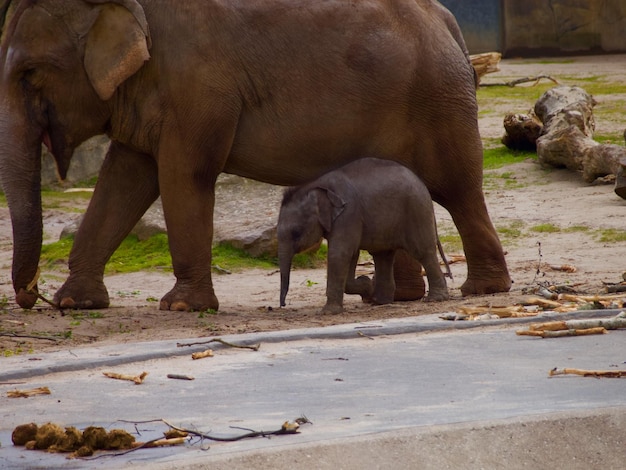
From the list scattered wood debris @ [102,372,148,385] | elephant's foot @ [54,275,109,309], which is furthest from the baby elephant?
scattered wood debris @ [102,372,148,385]

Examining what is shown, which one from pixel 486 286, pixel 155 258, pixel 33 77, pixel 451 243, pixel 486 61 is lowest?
pixel 451 243

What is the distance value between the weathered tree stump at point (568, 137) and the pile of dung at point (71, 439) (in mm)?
7963

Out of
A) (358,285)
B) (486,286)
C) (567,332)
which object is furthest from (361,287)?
(567,332)

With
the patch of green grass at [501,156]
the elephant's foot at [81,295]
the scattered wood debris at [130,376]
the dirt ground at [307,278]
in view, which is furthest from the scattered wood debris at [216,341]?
the patch of green grass at [501,156]

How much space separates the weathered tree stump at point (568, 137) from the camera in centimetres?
1287

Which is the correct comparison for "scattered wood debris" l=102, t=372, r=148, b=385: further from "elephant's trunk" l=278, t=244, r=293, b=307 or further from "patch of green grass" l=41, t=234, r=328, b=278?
"patch of green grass" l=41, t=234, r=328, b=278

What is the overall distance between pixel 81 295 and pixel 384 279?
2.07 metres

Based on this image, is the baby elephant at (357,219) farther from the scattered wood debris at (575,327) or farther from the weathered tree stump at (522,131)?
the weathered tree stump at (522,131)

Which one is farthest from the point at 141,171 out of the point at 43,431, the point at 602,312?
the point at 43,431

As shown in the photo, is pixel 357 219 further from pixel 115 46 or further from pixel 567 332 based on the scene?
pixel 567 332

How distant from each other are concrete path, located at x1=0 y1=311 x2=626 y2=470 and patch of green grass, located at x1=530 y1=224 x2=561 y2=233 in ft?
16.0

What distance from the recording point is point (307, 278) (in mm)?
10805

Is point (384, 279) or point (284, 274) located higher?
point (284, 274)

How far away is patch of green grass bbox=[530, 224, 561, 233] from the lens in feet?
38.7
